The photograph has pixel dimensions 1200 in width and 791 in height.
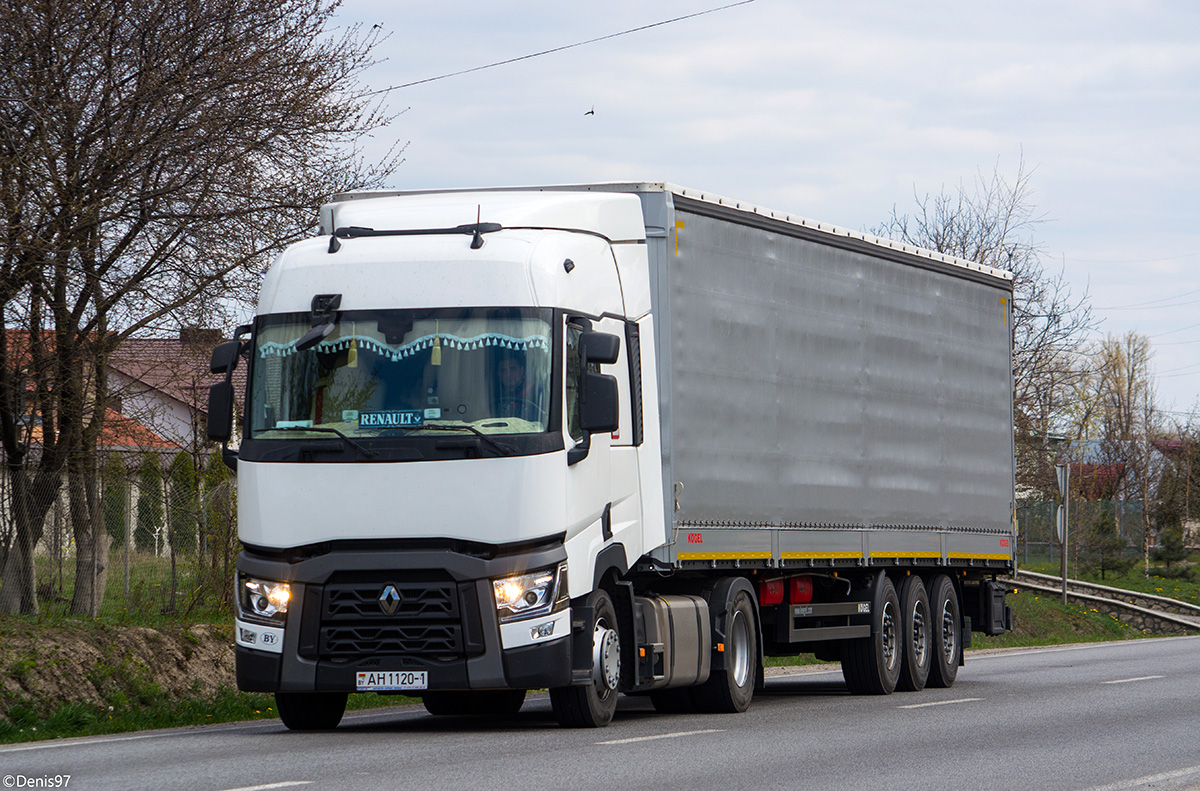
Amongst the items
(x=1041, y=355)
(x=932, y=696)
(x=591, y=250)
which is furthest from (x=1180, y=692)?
(x=1041, y=355)

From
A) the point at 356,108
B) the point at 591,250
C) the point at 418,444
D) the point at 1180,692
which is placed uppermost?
the point at 356,108

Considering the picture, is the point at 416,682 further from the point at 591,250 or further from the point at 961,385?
the point at 961,385

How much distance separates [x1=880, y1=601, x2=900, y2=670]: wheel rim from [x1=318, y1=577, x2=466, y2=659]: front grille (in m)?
7.13

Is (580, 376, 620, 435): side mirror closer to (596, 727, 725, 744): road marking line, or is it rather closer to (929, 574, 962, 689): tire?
(596, 727, 725, 744): road marking line

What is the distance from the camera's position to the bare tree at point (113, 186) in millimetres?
16266

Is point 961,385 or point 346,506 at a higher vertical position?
point 961,385

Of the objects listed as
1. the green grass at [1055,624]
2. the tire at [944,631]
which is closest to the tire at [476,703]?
the tire at [944,631]

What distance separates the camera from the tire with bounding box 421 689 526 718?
13.9 m

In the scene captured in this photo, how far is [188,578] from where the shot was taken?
17484 millimetres

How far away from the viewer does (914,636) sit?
704 inches

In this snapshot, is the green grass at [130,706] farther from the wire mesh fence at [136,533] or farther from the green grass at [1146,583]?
the green grass at [1146,583]

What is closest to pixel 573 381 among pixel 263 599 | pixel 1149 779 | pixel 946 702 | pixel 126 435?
pixel 263 599

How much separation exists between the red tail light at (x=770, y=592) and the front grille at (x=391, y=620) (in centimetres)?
490

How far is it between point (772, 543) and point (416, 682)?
465 cm
